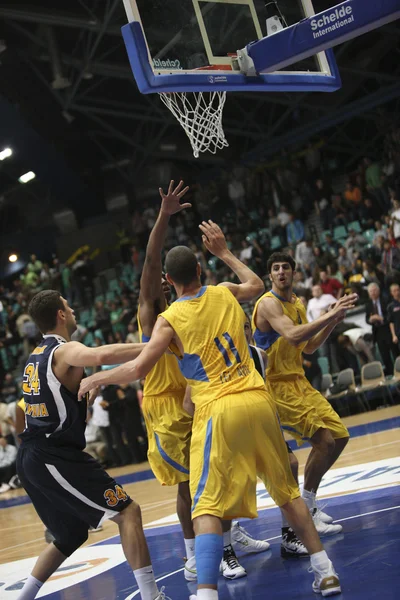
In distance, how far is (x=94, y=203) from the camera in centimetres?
2828

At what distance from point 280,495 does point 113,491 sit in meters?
0.99

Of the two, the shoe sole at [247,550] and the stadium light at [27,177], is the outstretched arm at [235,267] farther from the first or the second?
the stadium light at [27,177]

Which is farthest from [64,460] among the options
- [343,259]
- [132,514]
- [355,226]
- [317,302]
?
[355,226]

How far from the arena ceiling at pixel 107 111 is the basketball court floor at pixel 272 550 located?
11404 mm

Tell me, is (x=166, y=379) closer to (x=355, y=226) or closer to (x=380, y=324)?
(x=380, y=324)

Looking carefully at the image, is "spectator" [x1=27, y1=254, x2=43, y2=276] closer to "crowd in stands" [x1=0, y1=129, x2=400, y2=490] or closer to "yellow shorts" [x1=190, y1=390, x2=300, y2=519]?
"crowd in stands" [x1=0, y1=129, x2=400, y2=490]

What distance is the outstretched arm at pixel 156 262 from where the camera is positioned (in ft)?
18.0

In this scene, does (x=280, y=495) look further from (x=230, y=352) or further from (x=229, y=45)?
(x=229, y=45)

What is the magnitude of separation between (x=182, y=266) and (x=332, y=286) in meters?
11.0

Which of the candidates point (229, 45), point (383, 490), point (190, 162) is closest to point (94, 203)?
point (190, 162)

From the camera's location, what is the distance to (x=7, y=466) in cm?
1711

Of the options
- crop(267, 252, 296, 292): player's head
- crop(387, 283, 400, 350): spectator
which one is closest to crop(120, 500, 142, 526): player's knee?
crop(267, 252, 296, 292): player's head

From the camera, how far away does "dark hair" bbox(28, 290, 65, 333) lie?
16.8 feet

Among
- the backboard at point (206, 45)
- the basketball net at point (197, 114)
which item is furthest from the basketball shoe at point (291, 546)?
the basketball net at point (197, 114)
